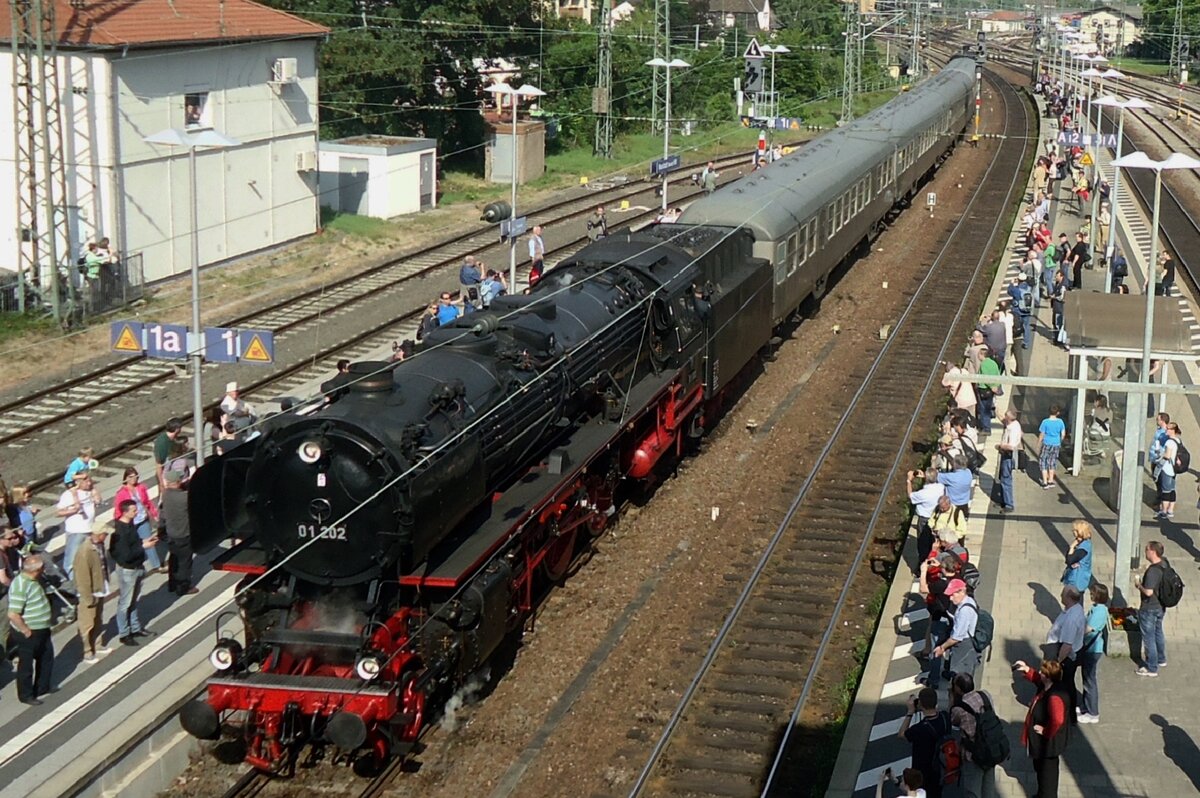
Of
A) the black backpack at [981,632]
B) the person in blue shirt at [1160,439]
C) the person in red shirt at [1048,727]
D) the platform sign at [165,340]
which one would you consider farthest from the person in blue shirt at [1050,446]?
the platform sign at [165,340]

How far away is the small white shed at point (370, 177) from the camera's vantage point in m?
39.8

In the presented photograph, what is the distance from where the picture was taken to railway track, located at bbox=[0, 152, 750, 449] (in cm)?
2256

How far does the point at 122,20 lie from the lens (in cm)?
3006

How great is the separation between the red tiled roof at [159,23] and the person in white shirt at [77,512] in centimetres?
1487

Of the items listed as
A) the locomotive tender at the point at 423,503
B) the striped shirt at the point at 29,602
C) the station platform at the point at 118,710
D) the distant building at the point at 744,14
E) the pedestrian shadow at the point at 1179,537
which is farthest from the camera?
the distant building at the point at 744,14

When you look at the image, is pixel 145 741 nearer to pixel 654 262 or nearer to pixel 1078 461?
pixel 654 262

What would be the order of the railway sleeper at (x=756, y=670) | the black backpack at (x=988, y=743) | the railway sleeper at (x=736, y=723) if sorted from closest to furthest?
the black backpack at (x=988, y=743), the railway sleeper at (x=736, y=723), the railway sleeper at (x=756, y=670)

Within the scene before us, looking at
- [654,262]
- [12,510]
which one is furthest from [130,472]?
[654,262]

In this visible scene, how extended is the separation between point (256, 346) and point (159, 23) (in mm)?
16901

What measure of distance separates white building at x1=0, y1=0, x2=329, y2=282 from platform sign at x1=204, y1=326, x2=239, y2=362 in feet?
44.6

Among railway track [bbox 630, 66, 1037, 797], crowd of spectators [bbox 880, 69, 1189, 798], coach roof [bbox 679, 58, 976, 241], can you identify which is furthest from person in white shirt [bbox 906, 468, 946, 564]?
coach roof [bbox 679, 58, 976, 241]

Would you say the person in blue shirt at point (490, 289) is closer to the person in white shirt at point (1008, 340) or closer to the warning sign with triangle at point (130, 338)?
the person in white shirt at point (1008, 340)

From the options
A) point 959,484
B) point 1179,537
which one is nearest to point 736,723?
point 959,484

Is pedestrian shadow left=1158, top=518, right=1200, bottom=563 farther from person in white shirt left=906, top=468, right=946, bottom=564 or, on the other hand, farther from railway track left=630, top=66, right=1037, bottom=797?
railway track left=630, top=66, right=1037, bottom=797
